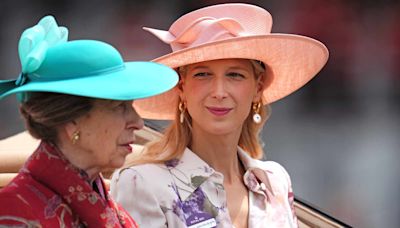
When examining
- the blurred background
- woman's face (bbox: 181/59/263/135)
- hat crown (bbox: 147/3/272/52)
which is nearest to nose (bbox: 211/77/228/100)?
woman's face (bbox: 181/59/263/135)

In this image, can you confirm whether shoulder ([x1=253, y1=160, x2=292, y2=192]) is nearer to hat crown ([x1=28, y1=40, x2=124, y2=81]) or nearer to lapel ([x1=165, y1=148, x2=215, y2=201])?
lapel ([x1=165, y1=148, x2=215, y2=201])

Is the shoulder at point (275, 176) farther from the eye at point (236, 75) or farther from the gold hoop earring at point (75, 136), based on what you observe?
the gold hoop earring at point (75, 136)

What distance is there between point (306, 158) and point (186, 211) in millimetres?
1533

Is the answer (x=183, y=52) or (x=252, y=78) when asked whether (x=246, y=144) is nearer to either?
(x=252, y=78)

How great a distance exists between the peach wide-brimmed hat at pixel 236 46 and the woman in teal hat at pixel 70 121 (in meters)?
0.61

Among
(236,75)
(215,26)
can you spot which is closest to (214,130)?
(236,75)

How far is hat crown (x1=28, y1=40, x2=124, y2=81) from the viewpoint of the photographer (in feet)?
4.91

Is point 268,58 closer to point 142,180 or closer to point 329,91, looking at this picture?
point 142,180

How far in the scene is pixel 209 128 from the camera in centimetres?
219

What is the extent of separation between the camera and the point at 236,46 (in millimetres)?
2180

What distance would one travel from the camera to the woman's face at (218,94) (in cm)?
218

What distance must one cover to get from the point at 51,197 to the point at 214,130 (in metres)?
0.77

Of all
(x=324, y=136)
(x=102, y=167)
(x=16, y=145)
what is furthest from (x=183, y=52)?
(x=324, y=136)

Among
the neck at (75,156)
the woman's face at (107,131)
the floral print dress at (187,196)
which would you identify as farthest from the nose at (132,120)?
the floral print dress at (187,196)
